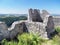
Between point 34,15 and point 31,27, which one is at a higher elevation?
point 34,15

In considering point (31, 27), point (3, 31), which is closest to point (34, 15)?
point (31, 27)

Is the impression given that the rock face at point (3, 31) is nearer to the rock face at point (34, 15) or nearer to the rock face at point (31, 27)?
the rock face at point (31, 27)

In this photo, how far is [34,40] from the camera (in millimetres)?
11117

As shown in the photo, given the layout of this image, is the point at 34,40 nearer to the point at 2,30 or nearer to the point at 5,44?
the point at 5,44

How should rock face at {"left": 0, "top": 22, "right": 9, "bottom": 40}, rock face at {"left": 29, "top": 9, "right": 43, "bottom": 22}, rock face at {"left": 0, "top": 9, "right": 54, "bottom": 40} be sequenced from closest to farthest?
rock face at {"left": 0, "top": 22, "right": 9, "bottom": 40} → rock face at {"left": 0, "top": 9, "right": 54, "bottom": 40} → rock face at {"left": 29, "top": 9, "right": 43, "bottom": 22}

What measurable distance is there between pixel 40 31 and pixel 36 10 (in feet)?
9.31

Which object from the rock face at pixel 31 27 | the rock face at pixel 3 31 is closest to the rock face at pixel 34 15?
the rock face at pixel 31 27

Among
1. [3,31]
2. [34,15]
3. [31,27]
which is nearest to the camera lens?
[3,31]

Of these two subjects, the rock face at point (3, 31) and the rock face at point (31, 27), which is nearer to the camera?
the rock face at point (3, 31)

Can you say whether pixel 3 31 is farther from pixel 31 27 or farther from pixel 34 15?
pixel 34 15

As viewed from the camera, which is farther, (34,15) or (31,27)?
(34,15)

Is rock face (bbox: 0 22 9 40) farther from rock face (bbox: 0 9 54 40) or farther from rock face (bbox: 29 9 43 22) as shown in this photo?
rock face (bbox: 29 9 43 22)

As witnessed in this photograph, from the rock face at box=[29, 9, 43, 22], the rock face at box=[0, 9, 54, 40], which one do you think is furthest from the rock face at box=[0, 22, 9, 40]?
the rock face at box=[29, 9, 43, 22]

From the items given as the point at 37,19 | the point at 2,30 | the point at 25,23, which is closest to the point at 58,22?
the point at 37,19
